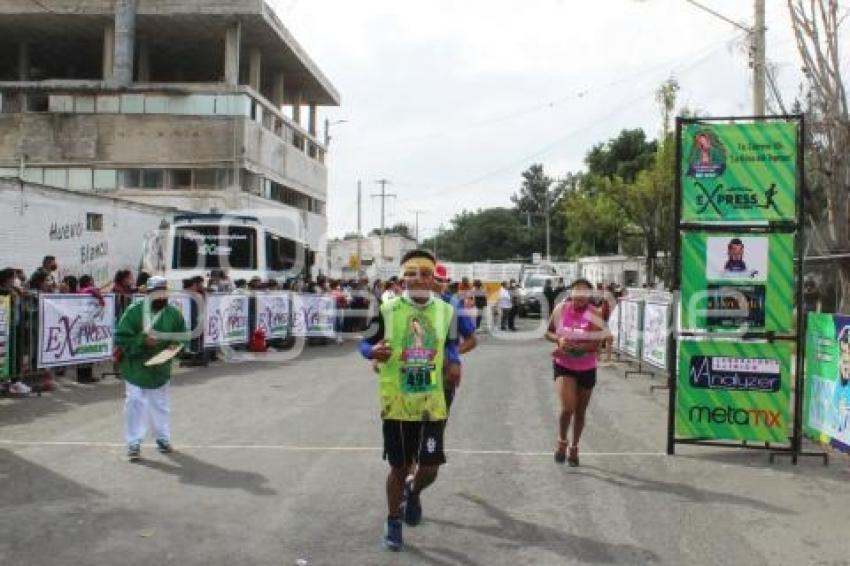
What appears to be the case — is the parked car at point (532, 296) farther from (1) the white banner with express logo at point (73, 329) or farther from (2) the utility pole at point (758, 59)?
(1) the white banner with express logo at point (73, 329)

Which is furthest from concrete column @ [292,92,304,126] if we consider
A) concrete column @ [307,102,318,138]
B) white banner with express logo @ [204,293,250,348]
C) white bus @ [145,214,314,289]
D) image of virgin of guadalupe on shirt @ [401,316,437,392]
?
image of virgin of guadalupe on shirt @ [401,316,437,392]

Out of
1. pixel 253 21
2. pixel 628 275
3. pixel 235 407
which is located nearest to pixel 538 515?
pixel 235 407

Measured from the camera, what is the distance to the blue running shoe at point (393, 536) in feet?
18.0


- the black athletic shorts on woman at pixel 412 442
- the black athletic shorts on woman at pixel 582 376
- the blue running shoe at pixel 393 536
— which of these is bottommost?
the blue running shoe at pixel 393 536

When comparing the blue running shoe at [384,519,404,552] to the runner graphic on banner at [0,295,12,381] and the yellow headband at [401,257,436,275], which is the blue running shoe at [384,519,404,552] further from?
the runner graphic on banner at [0,295,12,381]

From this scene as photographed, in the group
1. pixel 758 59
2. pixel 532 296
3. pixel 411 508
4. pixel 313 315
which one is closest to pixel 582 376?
pixel 411 508

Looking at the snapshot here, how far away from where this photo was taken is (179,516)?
6.19m

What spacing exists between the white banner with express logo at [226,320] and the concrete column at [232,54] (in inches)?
853

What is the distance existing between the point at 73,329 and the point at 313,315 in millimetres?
9316

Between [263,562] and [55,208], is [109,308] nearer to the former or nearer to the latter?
[55,208]

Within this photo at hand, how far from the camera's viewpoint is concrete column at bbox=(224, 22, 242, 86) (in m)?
38.5

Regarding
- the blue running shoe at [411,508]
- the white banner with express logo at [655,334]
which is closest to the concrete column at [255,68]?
the white banner with express logo at [655,334]

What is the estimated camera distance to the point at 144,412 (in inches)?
328

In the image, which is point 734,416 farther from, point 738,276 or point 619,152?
point 619,152
